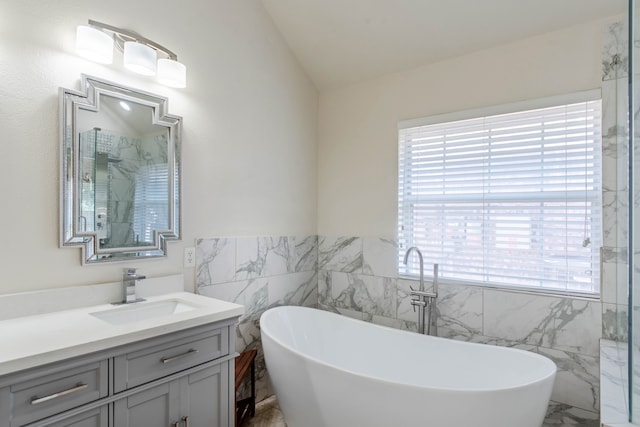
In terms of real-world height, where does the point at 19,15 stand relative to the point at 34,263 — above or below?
above

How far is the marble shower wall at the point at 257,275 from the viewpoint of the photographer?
2377mm

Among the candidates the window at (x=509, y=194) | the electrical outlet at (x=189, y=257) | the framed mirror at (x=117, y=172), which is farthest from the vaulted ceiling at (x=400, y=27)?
the electrical outlet at (x=189, y=257)

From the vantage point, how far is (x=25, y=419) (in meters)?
1.15

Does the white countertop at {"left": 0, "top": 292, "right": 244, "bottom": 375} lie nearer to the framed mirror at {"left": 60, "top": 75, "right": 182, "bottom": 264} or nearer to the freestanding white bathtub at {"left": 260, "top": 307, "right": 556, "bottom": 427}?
the framed mirror at {"left": 60, "top": 75, "right": 182, "bottom": 264}

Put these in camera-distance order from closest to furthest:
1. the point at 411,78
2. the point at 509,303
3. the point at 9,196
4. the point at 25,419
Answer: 1. the point at 25,419
2. the point at 9,196
3. the point at 509,303
4. the point at 411,78

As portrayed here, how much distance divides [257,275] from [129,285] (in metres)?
0.96

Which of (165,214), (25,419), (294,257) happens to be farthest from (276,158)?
(25,419)

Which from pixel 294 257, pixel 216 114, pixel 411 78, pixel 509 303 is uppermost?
pixel 411 78

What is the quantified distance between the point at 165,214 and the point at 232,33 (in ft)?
4.46

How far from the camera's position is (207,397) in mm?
1683

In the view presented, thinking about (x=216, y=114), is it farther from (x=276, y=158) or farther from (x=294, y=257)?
(x=294, y=257)

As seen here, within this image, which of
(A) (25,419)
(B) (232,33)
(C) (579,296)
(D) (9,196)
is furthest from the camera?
(B) (232,33)

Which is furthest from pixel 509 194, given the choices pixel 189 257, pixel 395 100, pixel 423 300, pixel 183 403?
pixel 183 403

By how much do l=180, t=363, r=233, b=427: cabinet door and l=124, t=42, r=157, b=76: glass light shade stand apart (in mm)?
1573
